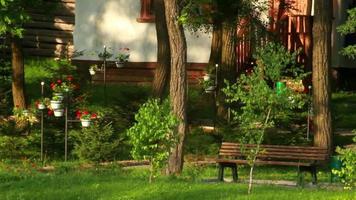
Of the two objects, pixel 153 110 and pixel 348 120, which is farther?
pixel 348 120

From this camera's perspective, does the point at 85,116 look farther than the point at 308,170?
Yes

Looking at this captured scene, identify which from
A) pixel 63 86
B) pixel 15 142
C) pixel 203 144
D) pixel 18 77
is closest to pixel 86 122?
pixel 63 86

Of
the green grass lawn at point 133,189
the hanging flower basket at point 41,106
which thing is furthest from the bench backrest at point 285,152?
the hanging flower basket at point 41,106

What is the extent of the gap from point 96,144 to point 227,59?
4.43 metres

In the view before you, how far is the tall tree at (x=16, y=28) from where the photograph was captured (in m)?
16.2

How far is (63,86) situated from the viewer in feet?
58.4

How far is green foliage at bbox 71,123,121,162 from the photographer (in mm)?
16703

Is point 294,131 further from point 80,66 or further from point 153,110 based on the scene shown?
point 80,66

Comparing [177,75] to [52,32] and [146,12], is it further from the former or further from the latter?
[52,32]

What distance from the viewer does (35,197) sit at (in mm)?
12156

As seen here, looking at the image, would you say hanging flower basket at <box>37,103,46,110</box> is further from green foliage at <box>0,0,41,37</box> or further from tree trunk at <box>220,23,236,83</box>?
tree trunk at <box>220,23,236,83</box>

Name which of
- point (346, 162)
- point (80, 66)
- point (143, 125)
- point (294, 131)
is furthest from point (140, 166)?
point (80, 66)

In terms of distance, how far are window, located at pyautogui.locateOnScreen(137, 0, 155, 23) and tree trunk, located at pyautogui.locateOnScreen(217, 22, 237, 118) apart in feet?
19.4

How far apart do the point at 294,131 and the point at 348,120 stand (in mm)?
3878
